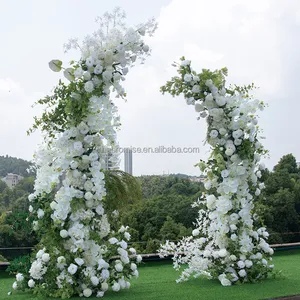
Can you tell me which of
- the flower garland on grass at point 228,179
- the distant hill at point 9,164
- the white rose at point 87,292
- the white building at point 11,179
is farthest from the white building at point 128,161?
the white rose at point 87,292

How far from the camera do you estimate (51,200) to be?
5.28 m

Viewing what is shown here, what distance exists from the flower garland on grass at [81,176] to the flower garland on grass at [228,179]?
0.96 m

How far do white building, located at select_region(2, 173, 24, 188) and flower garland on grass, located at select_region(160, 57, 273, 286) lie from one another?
13.3 meters

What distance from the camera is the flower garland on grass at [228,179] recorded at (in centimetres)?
591

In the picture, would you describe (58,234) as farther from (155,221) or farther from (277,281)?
(155,221)

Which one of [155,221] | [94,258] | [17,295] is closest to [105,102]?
[94,258]

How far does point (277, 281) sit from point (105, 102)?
316 centimetres


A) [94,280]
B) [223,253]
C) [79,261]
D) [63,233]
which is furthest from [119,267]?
[223,253]

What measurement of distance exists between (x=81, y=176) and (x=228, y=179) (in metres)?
1.89

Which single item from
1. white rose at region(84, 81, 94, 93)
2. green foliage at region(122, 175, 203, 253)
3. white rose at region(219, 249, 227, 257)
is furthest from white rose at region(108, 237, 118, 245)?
green foliage at region(122, 175, 203, 253)

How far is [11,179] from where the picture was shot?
19.0 meters

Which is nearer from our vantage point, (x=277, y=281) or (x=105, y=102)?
(x=105, y=102)

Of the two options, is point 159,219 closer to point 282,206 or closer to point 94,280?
point 282,206

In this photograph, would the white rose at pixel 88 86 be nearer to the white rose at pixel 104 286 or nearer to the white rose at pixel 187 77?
the white rose at pixel 187 77
